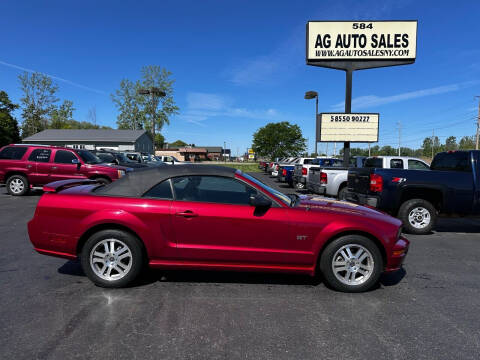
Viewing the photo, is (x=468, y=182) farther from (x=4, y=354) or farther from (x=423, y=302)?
(x=4, y=354)

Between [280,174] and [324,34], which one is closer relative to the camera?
[324,34]

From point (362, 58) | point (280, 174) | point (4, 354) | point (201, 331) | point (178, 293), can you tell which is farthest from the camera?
point (280, 174)

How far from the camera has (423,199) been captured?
653 cm

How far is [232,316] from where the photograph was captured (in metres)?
2.85

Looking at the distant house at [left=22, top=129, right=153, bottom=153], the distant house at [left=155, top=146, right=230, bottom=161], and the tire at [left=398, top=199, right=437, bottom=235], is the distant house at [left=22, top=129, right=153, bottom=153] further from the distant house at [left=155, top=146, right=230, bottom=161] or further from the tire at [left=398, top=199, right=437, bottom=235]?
the tire at [left=398, top=199, right=437, bottom=235]

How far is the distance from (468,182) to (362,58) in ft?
27.2

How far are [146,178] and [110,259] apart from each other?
1.06 metres

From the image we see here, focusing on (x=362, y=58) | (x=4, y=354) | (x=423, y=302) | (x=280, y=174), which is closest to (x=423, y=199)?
(x=423, y=302)

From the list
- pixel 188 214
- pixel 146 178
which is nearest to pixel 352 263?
pixel 188 214

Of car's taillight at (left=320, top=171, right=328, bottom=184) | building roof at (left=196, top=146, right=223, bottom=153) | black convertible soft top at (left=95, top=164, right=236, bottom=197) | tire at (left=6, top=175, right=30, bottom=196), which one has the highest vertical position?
building roof at (left=196, top=146, right=223, bottom=153)

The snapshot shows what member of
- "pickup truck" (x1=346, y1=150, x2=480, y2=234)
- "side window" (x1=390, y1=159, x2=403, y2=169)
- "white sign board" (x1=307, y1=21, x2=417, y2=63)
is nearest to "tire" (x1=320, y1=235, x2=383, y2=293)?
"pickup truck" (x1=346, y1=150, x2=480, y2=234)

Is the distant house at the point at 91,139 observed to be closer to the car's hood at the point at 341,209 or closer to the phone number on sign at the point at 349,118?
the phone number on sign at the point at 349,118

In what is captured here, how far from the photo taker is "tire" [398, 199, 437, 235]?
6.38m

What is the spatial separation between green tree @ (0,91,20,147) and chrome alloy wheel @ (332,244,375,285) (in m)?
58.1
